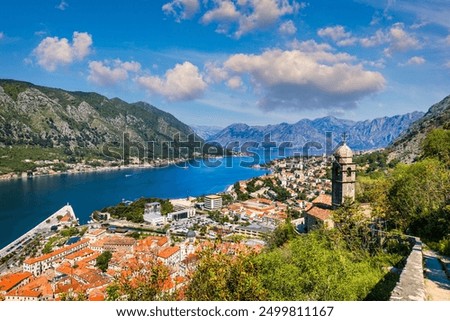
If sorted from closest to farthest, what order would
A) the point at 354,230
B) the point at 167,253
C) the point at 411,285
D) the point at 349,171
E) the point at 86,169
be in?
the point at 411,285 → the point at 354,230 → the point at 349,171 → the point at 167,253 → the point at 86,169

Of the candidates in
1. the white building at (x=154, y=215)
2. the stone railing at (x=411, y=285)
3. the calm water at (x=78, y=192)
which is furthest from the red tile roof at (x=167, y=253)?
the calm water at (x=78, y=192)

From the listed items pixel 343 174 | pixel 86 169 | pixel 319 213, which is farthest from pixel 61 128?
pixel 343 174

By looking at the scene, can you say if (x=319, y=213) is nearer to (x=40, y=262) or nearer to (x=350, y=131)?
(x=40, y=262)

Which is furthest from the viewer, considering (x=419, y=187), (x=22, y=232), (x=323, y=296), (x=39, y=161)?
(x=39, y=161)

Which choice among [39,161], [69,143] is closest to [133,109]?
[69,143]

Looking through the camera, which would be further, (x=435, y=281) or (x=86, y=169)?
(x=86, y=169)

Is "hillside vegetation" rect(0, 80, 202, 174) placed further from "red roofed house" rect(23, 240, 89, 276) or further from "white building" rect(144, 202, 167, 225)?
"red roofed house" rect(23, 240, 89, 276)
